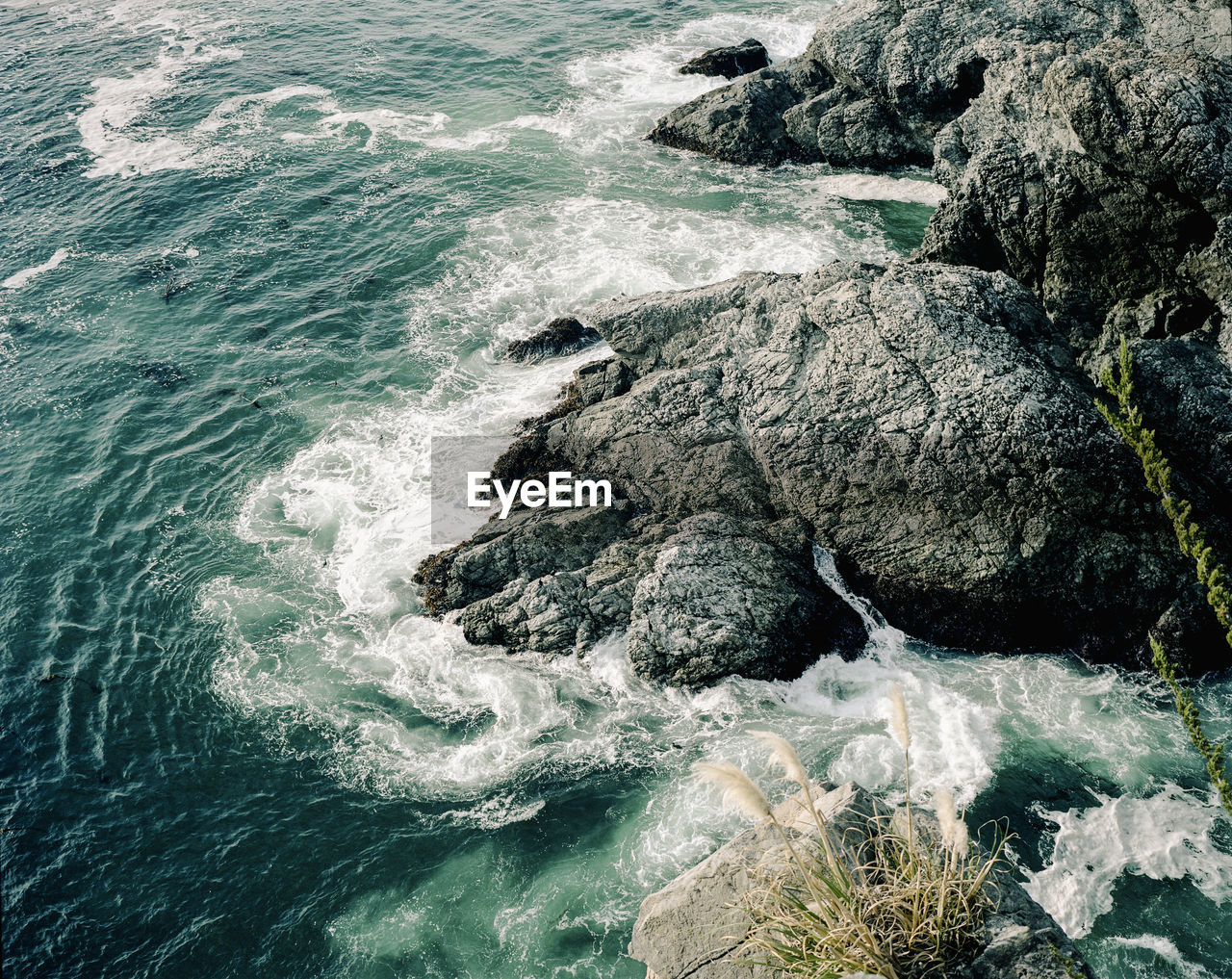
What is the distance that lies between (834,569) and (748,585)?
7.69ft

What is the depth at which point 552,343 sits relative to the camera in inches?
1052

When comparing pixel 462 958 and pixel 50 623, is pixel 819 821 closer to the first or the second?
pixel 462 958

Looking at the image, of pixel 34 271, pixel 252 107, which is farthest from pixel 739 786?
pixel 252 107

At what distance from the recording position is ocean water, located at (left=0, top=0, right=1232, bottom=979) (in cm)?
1404

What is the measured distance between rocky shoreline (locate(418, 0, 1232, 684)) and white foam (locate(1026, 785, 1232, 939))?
10.9 ft

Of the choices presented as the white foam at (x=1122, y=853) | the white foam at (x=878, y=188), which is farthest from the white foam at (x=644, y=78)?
the white foam at (x=1122, y=853)

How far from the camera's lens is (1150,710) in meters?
15.8

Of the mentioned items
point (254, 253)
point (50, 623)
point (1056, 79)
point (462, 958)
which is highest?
point (1056, 79)

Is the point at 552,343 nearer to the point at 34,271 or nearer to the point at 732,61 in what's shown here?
the point at 34,271

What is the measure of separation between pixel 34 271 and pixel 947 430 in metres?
34.1

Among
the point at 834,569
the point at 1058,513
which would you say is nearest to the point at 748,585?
the point at 834,569

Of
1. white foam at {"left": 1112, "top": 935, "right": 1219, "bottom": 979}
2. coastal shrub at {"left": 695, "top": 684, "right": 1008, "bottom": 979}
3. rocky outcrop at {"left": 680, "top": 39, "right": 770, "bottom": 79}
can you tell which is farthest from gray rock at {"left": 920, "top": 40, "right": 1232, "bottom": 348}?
rocky outcrop at {"left": 680, "top": 39, "right": 770, "bottom": 79}

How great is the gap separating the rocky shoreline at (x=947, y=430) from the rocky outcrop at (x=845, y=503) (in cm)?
5

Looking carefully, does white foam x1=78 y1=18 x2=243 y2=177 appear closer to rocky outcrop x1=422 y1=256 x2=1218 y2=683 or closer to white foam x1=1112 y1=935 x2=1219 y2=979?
rocky outcrop x1=422 y1=256 x2=1218 y2=683
